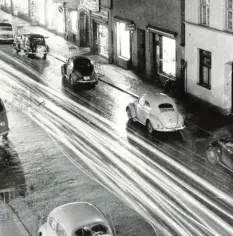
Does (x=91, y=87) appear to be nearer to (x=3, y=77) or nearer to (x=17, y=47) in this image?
(x=3, y=77)

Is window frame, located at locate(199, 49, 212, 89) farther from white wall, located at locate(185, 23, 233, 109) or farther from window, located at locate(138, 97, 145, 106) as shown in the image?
window, located at locate(138, 97, 145, 106)

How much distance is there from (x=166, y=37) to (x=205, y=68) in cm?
449

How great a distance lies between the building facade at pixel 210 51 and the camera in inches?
1106

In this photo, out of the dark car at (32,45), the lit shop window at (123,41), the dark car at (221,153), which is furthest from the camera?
the dark car at (32,45)

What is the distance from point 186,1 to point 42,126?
34.0 ft

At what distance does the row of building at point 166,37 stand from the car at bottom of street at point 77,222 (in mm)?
14685

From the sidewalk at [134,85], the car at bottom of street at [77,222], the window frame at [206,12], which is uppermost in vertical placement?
the window frame at [206,12]

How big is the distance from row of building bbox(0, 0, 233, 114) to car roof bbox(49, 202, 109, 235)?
47.9 feet

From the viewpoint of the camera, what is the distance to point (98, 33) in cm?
4341

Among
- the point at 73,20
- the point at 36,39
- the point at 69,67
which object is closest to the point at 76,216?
the point at 69,67

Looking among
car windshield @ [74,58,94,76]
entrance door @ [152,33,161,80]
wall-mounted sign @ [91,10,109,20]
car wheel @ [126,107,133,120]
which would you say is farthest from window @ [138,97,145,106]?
wall-mounted sign @ [91,10,109,20]

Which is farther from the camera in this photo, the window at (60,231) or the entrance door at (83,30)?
the entrance door at (83,30)

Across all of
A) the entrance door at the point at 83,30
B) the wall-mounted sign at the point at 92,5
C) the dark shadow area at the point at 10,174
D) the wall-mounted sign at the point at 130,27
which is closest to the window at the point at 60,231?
the dark shadow area at the point at 10,174

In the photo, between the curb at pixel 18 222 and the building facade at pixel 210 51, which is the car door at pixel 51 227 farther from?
the building facade at pixel 210 51
